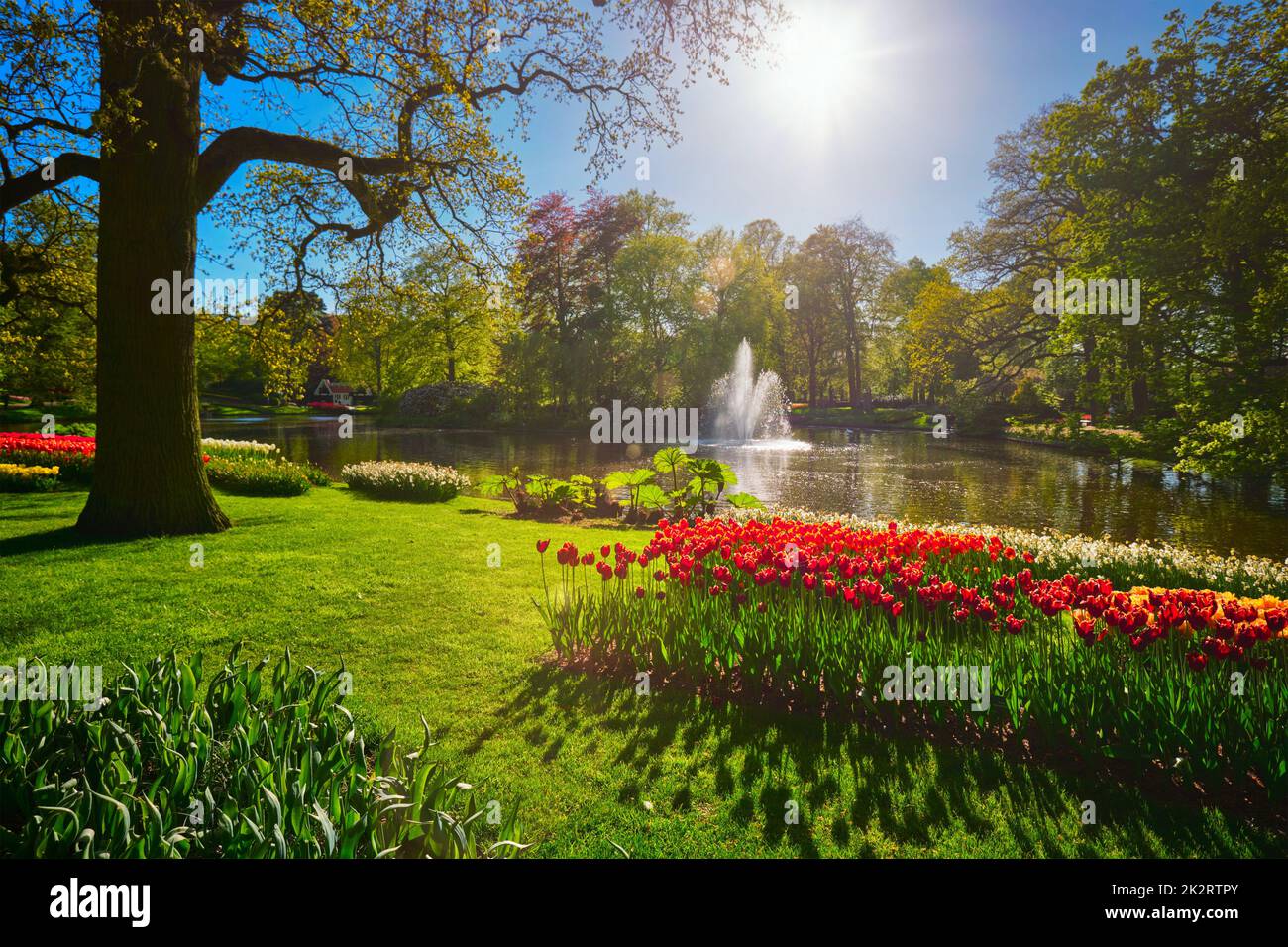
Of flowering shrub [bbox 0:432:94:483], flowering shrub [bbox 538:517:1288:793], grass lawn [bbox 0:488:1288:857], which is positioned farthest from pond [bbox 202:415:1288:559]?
grass lawn [bbox 0:488:1288:857]

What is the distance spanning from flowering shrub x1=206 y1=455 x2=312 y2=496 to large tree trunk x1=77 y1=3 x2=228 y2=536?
609 centimetres

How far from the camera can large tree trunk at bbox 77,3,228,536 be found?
8.05m

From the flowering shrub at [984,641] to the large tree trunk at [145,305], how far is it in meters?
6.57

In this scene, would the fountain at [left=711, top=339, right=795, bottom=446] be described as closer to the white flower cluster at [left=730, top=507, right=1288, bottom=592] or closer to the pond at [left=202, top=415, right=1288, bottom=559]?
the pond at [left=202, top=415, right=1288, bottom=559]

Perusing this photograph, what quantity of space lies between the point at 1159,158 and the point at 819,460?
1567 centimetres

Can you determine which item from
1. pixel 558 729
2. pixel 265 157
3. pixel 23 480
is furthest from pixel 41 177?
pixel 558 729

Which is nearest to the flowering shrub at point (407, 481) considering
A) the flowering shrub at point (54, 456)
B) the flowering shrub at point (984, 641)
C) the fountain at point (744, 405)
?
the flowering shrub at point (54, 456)

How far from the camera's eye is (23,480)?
12859 mm

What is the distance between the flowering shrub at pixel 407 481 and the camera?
1575 cm

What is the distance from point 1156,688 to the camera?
3498 millimetres

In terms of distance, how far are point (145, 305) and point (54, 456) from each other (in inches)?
392

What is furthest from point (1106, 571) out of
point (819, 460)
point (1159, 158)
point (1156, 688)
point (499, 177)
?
point (819, 460)

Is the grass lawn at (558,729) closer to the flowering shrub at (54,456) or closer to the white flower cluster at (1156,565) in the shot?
the white flower cluster at (1156,565)

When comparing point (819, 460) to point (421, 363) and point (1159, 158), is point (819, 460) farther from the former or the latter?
point (421, 363)
